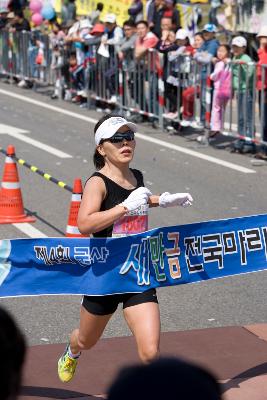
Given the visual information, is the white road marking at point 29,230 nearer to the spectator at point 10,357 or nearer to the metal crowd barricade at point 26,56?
the spectator at point 10,357

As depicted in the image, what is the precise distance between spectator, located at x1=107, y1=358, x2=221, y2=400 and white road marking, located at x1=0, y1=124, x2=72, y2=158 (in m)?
14.3

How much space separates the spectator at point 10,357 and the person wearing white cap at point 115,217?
3.37m

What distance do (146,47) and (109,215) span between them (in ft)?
45.2

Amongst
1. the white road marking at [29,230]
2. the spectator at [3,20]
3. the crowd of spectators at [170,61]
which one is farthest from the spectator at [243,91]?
the spectator at [3,20]

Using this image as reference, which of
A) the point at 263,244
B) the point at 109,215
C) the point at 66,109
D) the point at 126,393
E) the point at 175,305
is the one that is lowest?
the point at 66,109

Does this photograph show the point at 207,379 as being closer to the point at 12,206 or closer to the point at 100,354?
the point at 100,354

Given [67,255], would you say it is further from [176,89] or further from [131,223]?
[176,89]

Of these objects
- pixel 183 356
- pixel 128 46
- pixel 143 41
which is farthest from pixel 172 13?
pixel 183 356

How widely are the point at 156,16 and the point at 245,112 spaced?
5.55m

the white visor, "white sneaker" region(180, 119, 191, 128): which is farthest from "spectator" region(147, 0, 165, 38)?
the white visor

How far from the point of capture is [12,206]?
11344 millimetres

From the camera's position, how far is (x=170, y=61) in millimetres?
18156

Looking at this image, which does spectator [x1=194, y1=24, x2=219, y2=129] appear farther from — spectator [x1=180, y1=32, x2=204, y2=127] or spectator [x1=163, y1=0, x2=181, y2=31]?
spectator [x1=163, y1=0, x2=181, y2=31]

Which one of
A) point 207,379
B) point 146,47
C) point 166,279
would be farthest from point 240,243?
point 146,47
